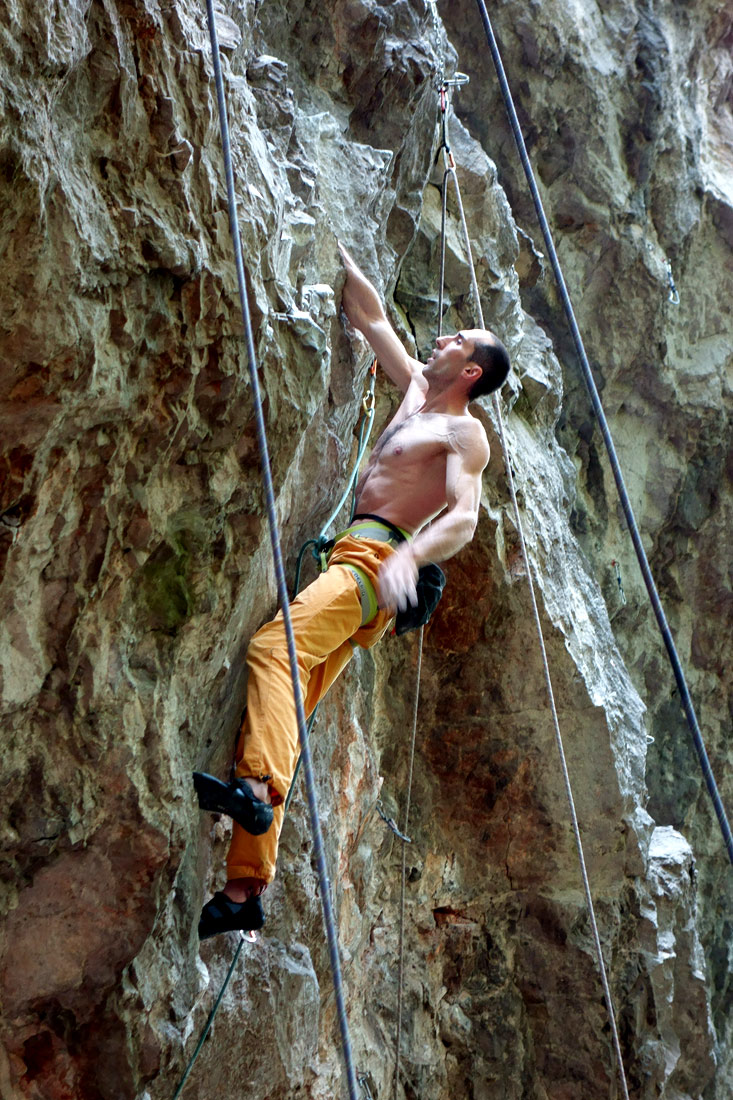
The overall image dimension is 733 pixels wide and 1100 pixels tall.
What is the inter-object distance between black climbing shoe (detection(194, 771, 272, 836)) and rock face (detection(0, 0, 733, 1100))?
7.5 inches

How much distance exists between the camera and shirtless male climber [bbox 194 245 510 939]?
8.32 feet

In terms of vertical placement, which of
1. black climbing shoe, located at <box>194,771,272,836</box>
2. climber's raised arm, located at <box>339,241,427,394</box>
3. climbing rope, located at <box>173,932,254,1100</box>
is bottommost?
climbing rope, located at <box>173,932,254,1100</box>

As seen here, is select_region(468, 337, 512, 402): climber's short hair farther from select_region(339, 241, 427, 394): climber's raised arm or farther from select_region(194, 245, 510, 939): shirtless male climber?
select_region(339, 241, 427, 394): climber's raised arm

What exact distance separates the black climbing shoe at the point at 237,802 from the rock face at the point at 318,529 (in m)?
0.19

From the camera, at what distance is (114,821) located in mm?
2553

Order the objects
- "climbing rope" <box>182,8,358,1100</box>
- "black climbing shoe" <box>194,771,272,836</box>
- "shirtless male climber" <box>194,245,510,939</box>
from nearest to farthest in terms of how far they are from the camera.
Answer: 1. "climbing rope" <box>182,8,358,1100</box>
2. "black climbing shoe" <box>194,771,272,836</box>
3. "shirtless male climber" <box>194,245,510,939</box>

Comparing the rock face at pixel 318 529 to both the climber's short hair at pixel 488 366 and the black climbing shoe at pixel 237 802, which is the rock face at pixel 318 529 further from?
the climber's short hair at pixel 488 366

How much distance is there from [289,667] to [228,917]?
692mm

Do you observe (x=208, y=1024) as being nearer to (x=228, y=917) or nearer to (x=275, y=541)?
(x=228, y=917)

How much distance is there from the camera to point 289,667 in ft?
9.25

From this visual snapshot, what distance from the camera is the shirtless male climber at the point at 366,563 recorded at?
2537mm

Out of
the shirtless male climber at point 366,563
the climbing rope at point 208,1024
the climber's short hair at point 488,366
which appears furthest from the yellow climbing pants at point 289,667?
the climber's short hair at point 488,366

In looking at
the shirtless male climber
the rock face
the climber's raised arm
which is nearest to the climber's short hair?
the shirtless male climber

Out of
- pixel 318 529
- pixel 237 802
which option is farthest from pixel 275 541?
pixel 318 529
